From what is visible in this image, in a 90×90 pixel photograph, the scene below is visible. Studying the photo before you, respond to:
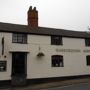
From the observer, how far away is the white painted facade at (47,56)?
68.4ft

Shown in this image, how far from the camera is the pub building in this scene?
817 inches

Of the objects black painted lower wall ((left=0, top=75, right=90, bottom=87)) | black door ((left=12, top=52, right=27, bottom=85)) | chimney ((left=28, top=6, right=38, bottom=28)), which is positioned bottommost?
black painted lower wall ((left=0, top=75, right=90, bottom=87))

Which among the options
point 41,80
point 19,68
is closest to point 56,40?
point 41,80

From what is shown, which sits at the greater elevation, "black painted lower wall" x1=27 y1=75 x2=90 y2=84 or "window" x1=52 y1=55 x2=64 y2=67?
"window" x1=52 y1=55 x2=64 y2=67

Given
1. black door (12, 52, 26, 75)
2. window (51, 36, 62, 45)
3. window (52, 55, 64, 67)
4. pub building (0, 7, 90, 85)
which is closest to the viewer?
pub building (0, 7, 90, 85)

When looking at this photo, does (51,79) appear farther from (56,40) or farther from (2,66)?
(2,66)

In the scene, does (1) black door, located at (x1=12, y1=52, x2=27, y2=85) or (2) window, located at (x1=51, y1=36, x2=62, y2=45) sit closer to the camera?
(1) black door, located at (x1=12, y1=52, x2=27, y2=85)

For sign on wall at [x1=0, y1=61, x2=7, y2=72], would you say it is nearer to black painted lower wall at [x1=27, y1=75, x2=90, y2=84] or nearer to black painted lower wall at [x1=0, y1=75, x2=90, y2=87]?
black painted lower wall at [x1=0, y1=75, x2=90, y2=87]

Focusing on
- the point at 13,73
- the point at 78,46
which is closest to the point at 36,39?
the point at 13,73

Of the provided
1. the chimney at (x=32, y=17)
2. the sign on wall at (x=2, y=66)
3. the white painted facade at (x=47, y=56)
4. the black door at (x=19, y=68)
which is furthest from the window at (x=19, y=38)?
the chimney at (x=32, y=17)

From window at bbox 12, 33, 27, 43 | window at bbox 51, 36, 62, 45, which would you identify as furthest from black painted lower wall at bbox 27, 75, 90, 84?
window at bbox 12, 33, 27, 43

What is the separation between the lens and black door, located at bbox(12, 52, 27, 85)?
2080 centimetres

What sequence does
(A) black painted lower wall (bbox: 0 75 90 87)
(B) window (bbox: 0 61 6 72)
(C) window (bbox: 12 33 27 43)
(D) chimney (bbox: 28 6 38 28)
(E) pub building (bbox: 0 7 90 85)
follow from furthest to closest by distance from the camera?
(D) chimney (bbox: 28 6 38 28)
(C) window (bbox: 12 33 27 43)
(E) pub building (bbox: 0 7 90 85)
(B) window (bbox: 0 61 6 72)
(A) black painted lower wall (bbox: 0 75 90 87)

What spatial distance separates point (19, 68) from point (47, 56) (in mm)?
3611
